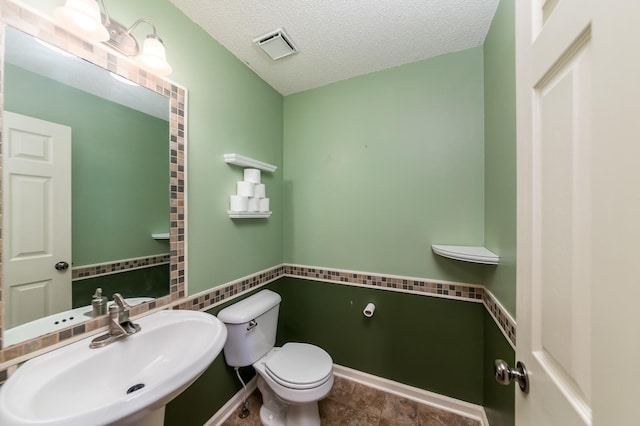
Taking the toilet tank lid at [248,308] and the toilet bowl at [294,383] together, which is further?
the toilet tank lid at [248,308]

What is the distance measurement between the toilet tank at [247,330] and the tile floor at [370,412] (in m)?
0.41

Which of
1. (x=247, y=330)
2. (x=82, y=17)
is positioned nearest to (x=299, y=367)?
(x=247, y=330)

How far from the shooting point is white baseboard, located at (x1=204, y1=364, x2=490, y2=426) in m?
1.39

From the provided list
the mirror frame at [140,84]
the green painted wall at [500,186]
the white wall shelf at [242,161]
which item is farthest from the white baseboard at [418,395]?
the white wall shelf at [242,161]

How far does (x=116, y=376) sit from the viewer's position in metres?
0.84

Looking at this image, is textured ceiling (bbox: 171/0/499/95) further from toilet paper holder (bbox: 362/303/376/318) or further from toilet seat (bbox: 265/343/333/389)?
toilet seat (bbox: 265/343/333/389)

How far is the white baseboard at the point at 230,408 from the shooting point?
1342mm

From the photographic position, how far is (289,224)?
Answer: 76.9 inches

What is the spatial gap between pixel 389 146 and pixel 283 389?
1663mm

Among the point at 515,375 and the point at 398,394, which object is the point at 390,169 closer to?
the point at 515,375

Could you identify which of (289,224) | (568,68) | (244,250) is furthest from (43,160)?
(568,68)

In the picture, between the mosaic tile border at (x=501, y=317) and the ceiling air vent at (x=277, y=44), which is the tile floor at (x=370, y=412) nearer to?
the mosaic tile border at (x=501, y=317)

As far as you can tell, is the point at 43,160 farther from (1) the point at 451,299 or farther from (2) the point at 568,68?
(1) the point at 451,299

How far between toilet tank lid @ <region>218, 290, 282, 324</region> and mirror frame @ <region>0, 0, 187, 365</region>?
0.29 metres
